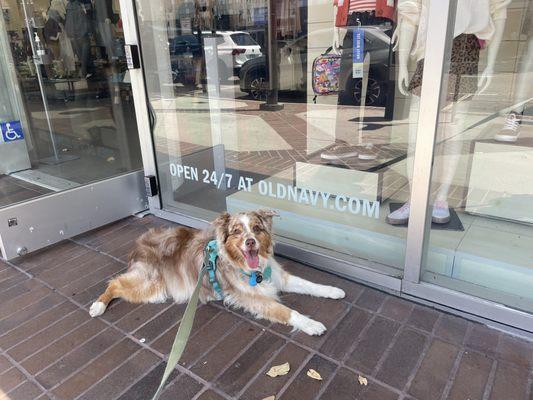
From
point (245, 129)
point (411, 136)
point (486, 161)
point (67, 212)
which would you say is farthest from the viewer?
point (245, 129)

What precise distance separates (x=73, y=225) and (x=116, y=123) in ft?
4.03

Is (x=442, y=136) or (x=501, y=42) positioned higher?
(x=501, y=42)

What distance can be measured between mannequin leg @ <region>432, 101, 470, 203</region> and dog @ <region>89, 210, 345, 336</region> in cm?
104

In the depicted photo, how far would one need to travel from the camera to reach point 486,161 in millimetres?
3574

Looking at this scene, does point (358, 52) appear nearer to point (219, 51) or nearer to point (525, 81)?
point (219, 51)

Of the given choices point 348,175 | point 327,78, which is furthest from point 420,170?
point 327,78

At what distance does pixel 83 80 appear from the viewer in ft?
13.6

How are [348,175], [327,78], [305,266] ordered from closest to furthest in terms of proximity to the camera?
[305,266], [348,175], [327,78]

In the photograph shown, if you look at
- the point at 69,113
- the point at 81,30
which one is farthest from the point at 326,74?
the point at 69,113

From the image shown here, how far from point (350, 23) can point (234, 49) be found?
1124 mm

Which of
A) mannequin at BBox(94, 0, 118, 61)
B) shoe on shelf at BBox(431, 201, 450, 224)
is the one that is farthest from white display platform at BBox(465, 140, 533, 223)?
mannequin at BBox(94, 0, 118, 61)

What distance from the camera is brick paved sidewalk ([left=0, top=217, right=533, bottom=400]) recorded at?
6.70ft

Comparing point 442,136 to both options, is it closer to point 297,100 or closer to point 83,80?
point 297,100

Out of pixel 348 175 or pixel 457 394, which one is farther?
pixel 348 175
